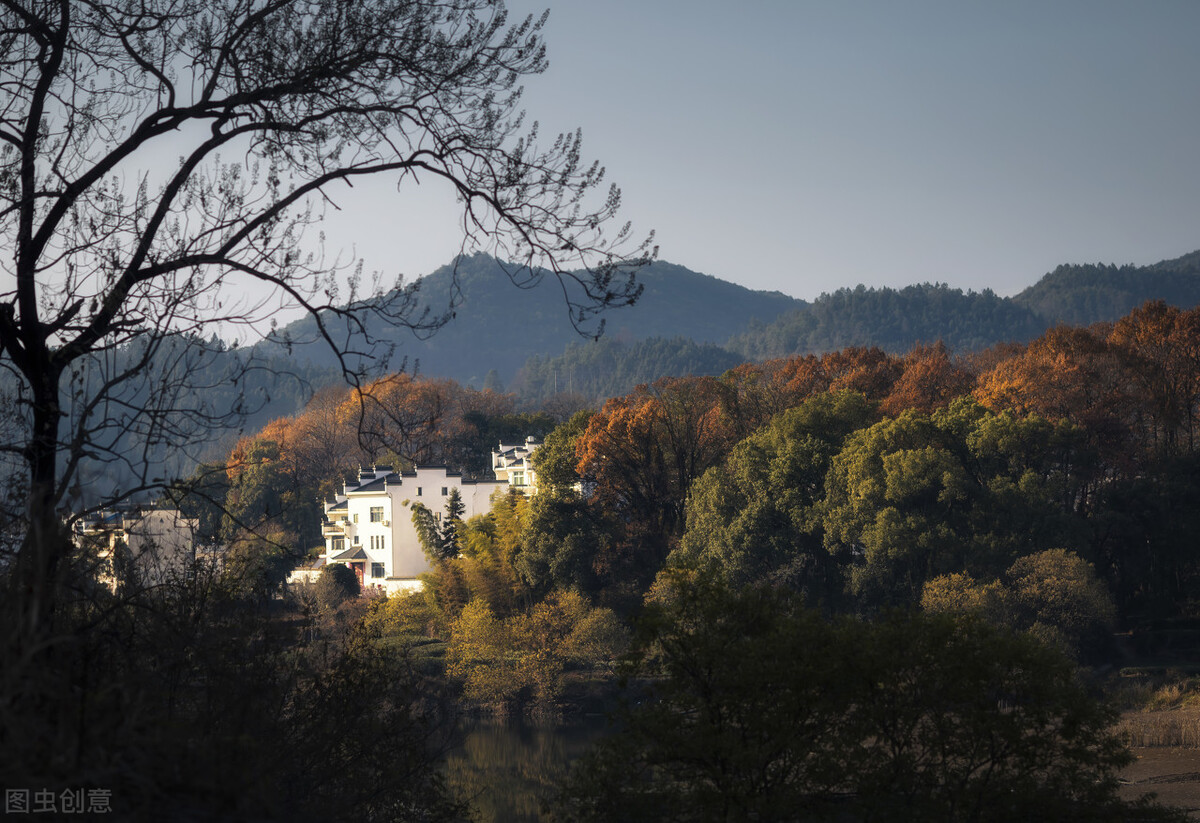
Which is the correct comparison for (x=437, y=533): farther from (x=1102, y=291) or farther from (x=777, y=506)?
(x=1102, y=291)

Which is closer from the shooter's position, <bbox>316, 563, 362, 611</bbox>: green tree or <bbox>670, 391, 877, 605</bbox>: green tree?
<bbox>670, 391, 877, 605</bbox>: green tree

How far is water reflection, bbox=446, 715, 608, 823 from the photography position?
28.5 meters

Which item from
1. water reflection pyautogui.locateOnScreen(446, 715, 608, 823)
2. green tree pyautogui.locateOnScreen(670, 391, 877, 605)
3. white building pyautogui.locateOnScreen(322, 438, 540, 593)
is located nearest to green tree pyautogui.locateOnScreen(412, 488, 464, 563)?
white building pyautogui.locateOnScreen(322, 438, 540, 593)

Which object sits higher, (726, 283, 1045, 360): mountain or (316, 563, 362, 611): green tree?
(726, 283, 1045, 360): mountain

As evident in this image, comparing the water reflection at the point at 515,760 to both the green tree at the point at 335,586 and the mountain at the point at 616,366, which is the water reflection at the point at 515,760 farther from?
the mountain at the point at 616,366

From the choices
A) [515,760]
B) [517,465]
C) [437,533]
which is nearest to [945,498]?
[515,760]

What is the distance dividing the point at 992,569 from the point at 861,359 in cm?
2103

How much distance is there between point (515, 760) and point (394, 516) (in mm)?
23321

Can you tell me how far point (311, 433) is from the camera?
242 feet

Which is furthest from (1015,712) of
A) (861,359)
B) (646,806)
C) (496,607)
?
(861,359)

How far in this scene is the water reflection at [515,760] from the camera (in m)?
28.5

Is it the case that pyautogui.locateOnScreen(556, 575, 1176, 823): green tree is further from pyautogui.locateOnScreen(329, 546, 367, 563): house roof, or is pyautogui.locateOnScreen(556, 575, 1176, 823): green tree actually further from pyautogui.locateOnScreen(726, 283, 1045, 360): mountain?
pyautogui.locateOnScreen(726, 283, 1045, 360): mountain

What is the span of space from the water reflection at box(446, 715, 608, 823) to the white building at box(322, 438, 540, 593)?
16672 mm

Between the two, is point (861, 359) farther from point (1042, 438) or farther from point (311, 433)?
point (311, 433)
